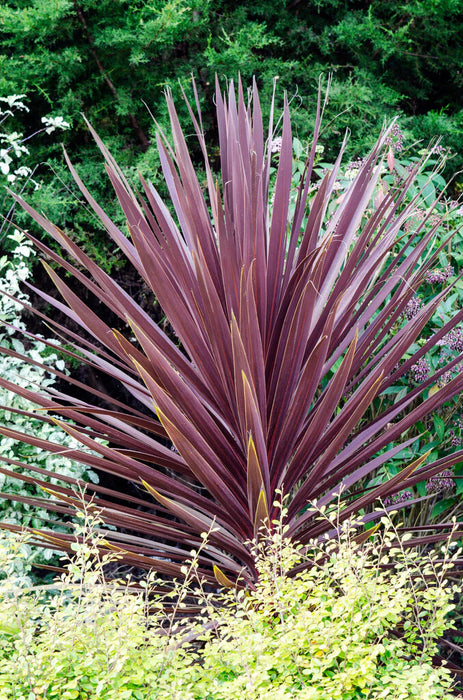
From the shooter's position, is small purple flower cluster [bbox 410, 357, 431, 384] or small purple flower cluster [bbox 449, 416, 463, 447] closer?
small purple flower cluster [bbox 410, 357, 431, 384]

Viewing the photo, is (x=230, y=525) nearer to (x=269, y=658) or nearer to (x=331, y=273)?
(x=269, y=658)

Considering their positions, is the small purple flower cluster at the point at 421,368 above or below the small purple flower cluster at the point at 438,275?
below

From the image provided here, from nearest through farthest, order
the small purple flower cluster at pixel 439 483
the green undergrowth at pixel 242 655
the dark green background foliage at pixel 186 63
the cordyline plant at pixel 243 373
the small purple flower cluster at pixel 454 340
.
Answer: the green undergrowth at pixel 242 655, the cordyline plant at pixel 243 373, the small purple flower cluster at pixel 454 340, the small purple flower cluster at pixel 439 483, the dark green background foliage at pixel 186 63

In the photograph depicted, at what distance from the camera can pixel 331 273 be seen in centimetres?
174

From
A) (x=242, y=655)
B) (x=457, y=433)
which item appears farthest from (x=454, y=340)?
(x=242, y=655)

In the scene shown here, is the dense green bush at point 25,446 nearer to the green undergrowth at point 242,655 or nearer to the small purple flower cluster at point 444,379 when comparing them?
the green undergrowth at point 242,655

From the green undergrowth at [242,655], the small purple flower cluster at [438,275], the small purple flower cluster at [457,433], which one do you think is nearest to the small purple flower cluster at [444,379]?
the small purple flower cluster at [457,433]

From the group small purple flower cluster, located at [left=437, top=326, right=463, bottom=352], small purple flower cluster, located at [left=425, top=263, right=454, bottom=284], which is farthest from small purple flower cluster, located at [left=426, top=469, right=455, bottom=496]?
small purple flower cluster, located at [left=425, top=263, right=454, bottom=284]

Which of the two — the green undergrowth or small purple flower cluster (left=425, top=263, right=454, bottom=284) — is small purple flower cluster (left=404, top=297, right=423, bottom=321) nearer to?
small purple flower cluster (left=425, top=263, right=454, bottom=284)

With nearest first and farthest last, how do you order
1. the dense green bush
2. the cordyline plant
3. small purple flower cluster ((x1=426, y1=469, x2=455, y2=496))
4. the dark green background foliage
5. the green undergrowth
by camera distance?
the green undergrowth
the cordyline plant
small purple flower cluster ((x1=426, y1=469, x2=455, y2=496))
the dense green bush
the dark green background foliage

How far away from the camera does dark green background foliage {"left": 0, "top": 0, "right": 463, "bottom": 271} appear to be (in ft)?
10.2

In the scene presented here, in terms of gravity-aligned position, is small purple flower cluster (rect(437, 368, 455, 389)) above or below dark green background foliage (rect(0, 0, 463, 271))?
below

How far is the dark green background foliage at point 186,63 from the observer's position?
3102 mm

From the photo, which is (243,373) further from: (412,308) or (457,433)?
(457,433)
